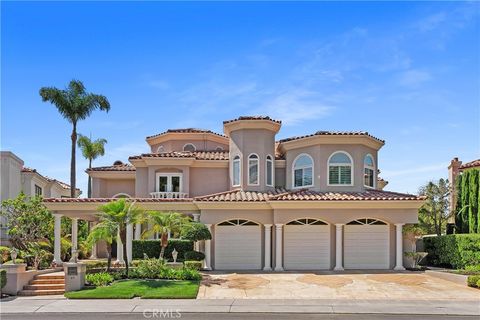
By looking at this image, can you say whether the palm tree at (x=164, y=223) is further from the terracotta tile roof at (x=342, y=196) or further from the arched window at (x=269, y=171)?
the arched window at (x=269, y=171)

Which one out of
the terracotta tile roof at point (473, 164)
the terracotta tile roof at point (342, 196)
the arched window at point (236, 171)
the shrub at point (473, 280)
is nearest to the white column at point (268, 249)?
the terracotta tile roof at point (342, 196)

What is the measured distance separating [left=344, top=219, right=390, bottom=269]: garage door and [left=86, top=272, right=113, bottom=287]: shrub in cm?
1316

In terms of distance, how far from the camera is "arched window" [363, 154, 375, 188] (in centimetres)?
2982

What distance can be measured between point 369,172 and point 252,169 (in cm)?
711

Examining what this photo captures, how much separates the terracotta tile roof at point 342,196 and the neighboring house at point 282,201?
6 cm

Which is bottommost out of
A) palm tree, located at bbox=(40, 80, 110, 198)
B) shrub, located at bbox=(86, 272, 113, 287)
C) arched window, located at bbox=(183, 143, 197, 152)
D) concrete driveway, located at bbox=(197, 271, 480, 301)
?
concrete driveway, located at bbox=(197, 271, 480, 301)

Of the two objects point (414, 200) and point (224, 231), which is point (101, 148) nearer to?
point (224, 231)

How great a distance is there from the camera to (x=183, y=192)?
31.8m

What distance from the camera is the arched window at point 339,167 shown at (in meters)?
29.3

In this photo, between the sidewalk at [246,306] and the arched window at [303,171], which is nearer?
the sidewalk at [246,306]

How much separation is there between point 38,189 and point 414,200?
30.3 m

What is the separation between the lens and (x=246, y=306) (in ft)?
57.5

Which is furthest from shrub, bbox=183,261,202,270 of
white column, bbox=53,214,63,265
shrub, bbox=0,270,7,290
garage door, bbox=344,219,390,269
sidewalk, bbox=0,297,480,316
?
garage door, bbox=344,219,390,269

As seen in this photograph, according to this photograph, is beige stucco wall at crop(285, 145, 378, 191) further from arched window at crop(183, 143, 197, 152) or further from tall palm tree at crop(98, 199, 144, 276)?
tall palm tree at crop(98, 199, 144, 276)
